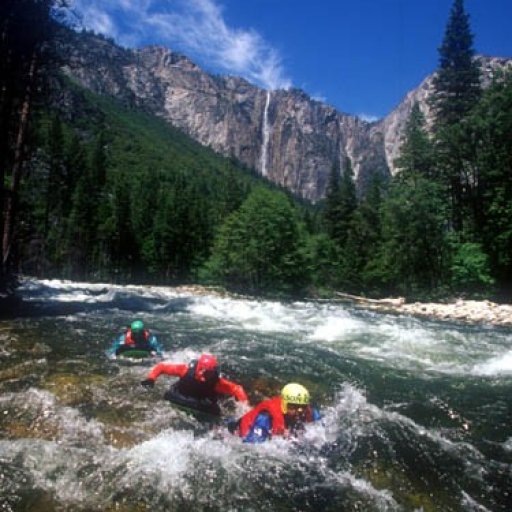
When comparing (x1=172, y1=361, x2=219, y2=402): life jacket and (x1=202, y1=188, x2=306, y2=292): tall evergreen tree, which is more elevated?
(x1=202, y1=188, x2=306, y2=292): tall evergreen tree

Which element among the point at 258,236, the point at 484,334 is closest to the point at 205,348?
the point at 484,334

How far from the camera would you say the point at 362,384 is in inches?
372

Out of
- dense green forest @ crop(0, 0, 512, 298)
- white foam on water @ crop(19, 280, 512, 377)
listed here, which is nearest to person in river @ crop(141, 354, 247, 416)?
white foam on water @ crop(19, 280, 512, 377)

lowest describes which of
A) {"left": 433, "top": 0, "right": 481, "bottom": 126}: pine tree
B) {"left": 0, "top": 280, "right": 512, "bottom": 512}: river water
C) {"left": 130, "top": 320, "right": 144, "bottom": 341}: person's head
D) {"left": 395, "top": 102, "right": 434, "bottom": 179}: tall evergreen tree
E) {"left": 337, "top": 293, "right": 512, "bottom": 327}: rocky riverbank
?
{"left": 0, "top": 280, "right": 512, "bottom": 512}: river water

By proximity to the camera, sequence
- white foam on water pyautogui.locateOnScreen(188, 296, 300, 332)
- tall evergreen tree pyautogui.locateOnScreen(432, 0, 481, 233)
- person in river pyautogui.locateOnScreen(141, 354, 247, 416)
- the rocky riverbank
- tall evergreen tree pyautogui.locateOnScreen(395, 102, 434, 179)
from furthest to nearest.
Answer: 1. tall evergreen tree pyautogui.locateOnScreen(395, 102, 434, 179)
2. tall evergreen tree pyautogui.locateOnScreen(432, 0, 481, 233)
3. the rocky riverbank
4. white foam on water pyautogui.locateOnScreen(188, 296, 300, 332)
5. person in river pyautogui.locateOnScreen(141, 354, 247, 416)

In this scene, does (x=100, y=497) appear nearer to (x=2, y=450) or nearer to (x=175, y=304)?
(x=2, y=450)

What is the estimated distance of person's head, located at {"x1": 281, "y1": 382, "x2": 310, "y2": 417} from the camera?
641 centimetres

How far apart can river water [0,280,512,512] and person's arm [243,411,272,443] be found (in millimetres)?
109

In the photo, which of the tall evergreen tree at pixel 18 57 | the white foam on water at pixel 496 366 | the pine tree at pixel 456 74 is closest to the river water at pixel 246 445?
the white foam on water at pixel 496 366

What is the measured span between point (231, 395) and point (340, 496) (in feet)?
9.23

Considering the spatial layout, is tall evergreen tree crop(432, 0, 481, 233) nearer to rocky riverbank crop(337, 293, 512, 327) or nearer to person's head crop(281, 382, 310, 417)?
rocky riverbank crop(337, 293, 512, 327)

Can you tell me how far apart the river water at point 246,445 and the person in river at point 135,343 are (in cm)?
54

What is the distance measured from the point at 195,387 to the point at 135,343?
3.11 metres

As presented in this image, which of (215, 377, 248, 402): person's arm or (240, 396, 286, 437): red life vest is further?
(215, 377, 248, 402): person's arm
